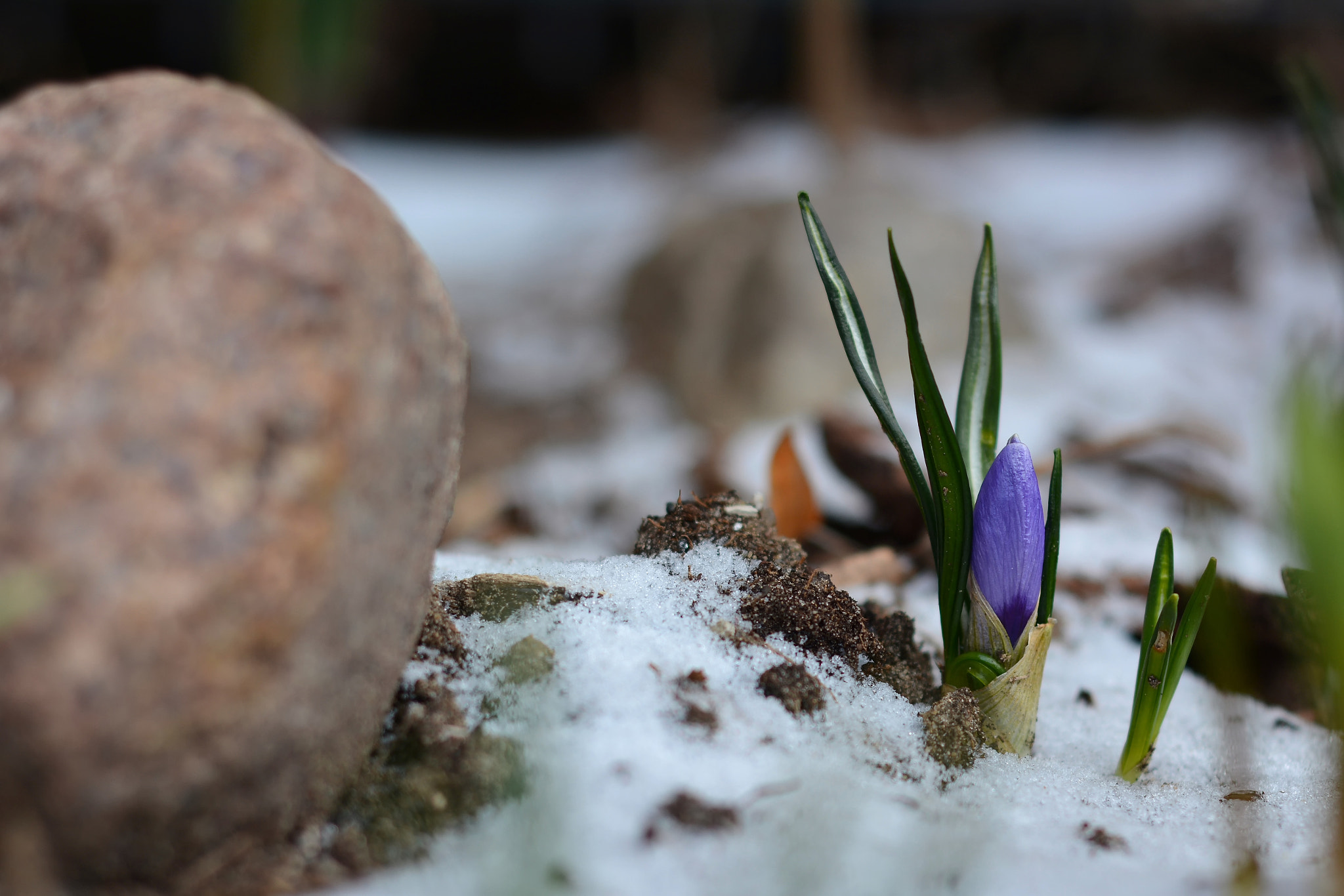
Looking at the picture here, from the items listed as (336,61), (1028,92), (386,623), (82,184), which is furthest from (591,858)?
(1028,92)

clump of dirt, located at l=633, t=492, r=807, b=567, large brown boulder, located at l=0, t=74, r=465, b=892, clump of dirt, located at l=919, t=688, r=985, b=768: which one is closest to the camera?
large brown boulder, located at l=0, t=74, r=465, b=892

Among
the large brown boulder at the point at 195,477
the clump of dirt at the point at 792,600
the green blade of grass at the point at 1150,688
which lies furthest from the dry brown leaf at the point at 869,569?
the large brown boulder at the point at 195,477

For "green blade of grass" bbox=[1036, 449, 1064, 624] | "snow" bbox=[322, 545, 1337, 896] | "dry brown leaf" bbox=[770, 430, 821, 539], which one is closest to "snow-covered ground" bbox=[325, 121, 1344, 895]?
"snow" bbox=[322, 545, 1337, 896]

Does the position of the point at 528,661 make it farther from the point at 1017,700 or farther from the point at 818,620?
the point at 1017,700

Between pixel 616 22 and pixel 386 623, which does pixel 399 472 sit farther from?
pixel 616 22

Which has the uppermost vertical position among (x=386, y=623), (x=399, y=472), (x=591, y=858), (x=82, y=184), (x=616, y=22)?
(x=616, y=22)

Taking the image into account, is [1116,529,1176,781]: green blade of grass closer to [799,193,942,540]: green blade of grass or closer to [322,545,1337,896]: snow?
[322,545,1337,896]: snow
